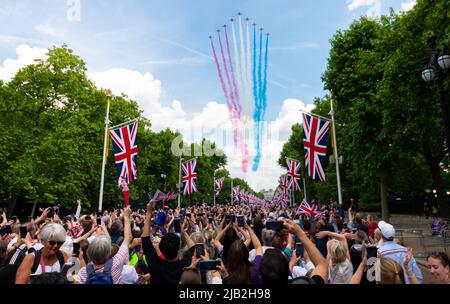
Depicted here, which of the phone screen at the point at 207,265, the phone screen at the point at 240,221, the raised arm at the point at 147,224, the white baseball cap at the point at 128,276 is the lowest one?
the white baseball cap at the point at 128,276

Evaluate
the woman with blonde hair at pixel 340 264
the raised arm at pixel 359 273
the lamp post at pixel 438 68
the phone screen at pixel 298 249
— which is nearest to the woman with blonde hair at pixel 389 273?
the raised arm at pixel 359 273

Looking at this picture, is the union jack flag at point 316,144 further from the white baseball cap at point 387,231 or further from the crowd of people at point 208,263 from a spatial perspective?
the white baseball cap at point 387,231

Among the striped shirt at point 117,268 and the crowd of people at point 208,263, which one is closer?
the crowd of people at point 208,263

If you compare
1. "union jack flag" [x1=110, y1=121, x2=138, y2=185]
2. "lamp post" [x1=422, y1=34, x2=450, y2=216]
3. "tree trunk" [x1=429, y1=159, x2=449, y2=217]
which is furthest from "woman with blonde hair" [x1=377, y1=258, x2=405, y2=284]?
"tree trunk" [x1=429, y1=159, x2=449, y2=217]

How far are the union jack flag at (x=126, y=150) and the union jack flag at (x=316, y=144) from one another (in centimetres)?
923

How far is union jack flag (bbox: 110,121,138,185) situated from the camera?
1579 centimetres

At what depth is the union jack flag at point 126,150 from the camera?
622 inches

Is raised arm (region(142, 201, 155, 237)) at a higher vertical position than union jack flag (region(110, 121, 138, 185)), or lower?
lower

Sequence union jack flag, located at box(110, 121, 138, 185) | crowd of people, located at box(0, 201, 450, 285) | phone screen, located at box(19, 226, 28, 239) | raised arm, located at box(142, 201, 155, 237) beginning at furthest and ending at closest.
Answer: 1. union jack flag, located at box(110, 121, 138, 185)
2. phone screen, located at box(19, 226, 28, 239)
3. raised arm, located at box(142, 201, 155, 237)
4. crowd of people, located at box(0, 201, 450, 285)

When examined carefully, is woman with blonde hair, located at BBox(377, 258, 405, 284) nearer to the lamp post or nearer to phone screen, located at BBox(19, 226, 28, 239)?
phone screen, located at BBox(19, 226, 28, 239)

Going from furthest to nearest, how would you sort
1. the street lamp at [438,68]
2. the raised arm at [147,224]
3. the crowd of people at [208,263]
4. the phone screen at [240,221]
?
1. the street lamp at [438,68]
2. the phone screen at [240,221]
3. the raised arm at [147,224]
4. the crowd of people at [208,263]

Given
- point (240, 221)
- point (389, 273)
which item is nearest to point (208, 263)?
point (389, 273)

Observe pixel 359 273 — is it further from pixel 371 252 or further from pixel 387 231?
pixel 387 231

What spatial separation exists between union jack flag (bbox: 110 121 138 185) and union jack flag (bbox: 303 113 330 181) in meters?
9.23
